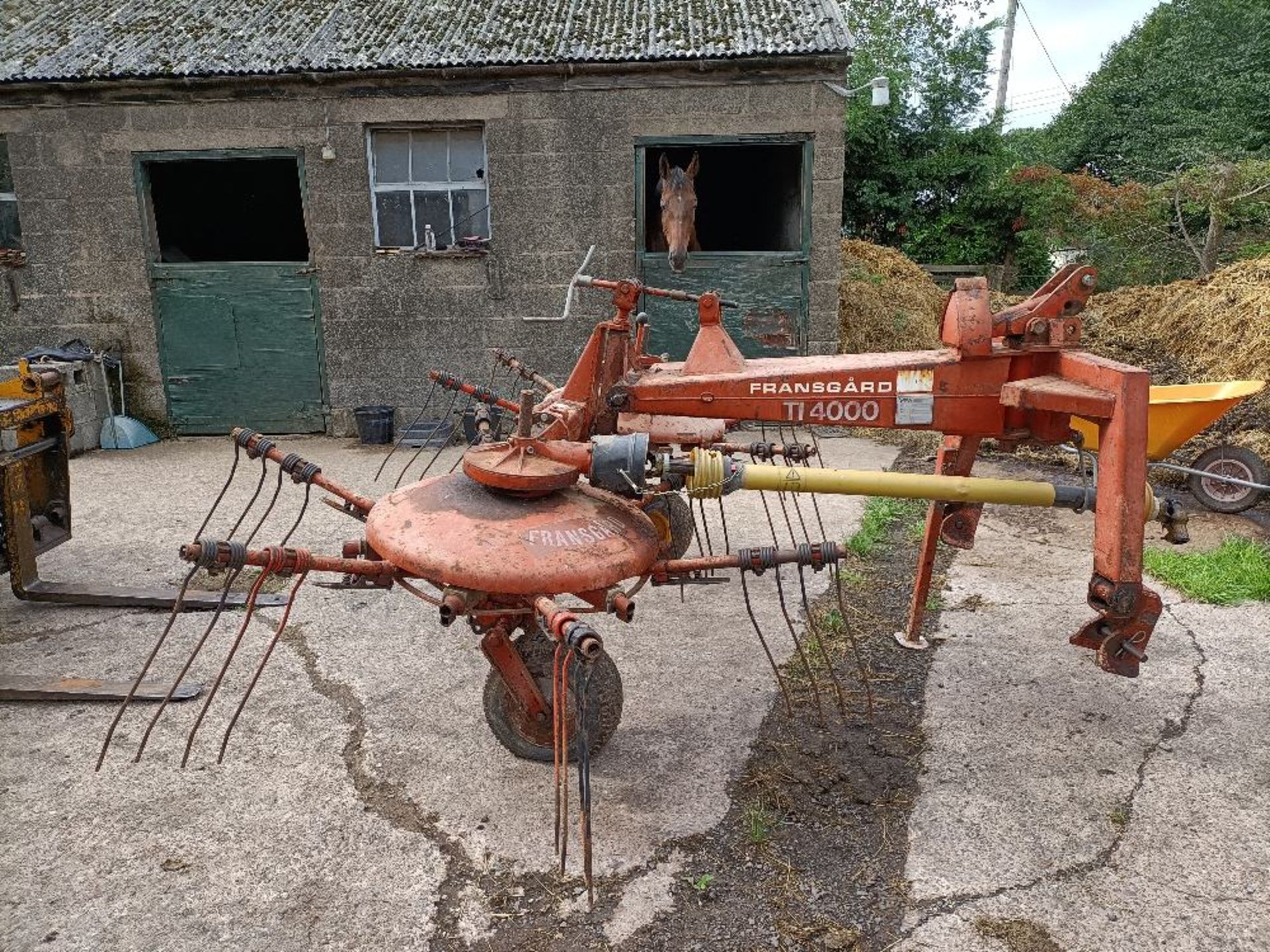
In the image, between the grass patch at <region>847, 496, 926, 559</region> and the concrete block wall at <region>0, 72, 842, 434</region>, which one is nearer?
the grass patch at <region>847, 496, 926, 559</region>

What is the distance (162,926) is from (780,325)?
7.57m

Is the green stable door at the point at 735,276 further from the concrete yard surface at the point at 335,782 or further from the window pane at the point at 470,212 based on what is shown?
the concrete yard surface at the point at 335,782

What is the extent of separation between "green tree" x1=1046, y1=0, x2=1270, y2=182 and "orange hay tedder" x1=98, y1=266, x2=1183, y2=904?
19.7 meters

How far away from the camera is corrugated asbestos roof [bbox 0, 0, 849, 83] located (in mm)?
8438

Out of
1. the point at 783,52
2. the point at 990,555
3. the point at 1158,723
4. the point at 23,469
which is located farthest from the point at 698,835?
the point at 783,52

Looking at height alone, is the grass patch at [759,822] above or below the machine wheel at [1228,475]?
below

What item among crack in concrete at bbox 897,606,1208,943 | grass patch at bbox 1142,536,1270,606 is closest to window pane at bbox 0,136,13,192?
crack in concrete at bbox 897,606,1208,943

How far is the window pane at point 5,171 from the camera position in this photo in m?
9.05

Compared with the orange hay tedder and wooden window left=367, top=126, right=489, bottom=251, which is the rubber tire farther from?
wooden window left=367, top=126, right=489, bottom=251

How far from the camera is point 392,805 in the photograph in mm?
3008

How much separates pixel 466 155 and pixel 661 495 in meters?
6.76

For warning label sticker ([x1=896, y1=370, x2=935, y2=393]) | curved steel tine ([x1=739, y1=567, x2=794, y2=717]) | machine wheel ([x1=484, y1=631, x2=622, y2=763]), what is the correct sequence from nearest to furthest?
curved steel tine ([x1=739, y1=567, x2=794, y2=717]), machine wheel ([x1=484, y1=631, x2=622, y2=763]), warning label sticker ([x1=896, y1=370, x2=935, y2=393])

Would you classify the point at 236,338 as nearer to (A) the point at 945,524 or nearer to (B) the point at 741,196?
(B) the point at 741,196

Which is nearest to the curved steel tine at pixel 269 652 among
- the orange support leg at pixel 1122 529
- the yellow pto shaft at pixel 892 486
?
the yellow pto shaft at pixel 892 486
